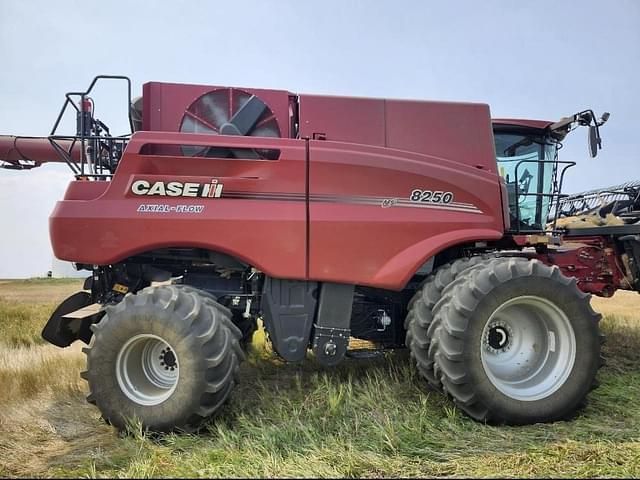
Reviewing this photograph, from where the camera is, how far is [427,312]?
3701 millimetres

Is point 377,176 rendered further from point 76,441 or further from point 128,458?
point 76,441

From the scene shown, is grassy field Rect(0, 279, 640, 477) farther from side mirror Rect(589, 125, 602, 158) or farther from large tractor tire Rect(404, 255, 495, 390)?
side mirror Rect(589, 125, 602, 158)

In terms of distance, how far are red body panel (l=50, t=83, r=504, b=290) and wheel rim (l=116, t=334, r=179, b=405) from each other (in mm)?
694

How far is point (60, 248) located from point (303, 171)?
1.93 metres

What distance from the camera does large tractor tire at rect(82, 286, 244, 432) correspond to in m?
3.19

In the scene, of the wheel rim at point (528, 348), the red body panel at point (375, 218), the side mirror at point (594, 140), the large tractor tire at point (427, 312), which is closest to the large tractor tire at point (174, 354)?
the red body panel at point (375, 218)

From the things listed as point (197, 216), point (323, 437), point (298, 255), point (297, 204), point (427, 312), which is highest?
point (297, 204)

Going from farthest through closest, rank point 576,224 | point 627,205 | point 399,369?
1. point 627,205
2. point 576,224
3. point 399,369

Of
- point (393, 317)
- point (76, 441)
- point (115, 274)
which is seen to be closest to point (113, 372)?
point (76, 441)

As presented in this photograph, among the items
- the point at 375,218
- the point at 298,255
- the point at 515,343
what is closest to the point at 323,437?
the point at 298,255

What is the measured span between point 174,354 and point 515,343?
2.66 metres

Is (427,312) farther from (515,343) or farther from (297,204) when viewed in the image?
(297,204)

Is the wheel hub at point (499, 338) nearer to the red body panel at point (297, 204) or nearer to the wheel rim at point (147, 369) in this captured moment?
the red body panel at point (297, 204)

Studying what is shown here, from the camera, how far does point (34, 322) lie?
28.6ft
